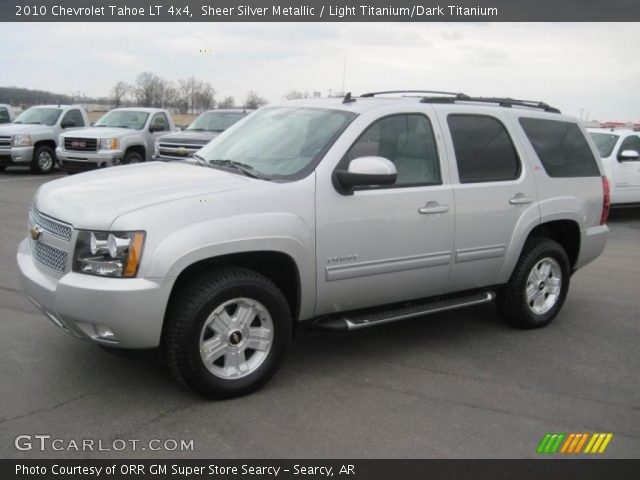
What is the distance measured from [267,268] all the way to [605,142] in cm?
1127

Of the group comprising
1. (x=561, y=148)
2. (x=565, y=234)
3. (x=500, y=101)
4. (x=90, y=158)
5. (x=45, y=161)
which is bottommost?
(x=45, y=161)

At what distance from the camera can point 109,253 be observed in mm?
3531

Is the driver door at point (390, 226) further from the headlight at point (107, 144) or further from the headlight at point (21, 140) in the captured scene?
the headlight at point (21, 140)

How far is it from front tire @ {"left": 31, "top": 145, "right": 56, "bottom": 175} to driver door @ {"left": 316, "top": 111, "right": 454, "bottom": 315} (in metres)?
14.8

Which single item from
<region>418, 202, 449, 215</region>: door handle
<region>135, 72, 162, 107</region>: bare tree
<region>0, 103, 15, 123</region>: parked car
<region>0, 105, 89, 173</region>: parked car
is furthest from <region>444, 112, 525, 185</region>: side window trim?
<region>135, 72, 162, 107</region>: bare tree

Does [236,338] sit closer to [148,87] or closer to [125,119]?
[125,119]

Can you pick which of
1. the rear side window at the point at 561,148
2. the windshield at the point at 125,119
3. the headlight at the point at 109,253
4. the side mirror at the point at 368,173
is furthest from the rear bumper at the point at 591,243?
the windshield at the point at 125,119

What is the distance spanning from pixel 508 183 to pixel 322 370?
85.7 inches

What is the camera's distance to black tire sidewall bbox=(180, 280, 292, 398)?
12.1 ft

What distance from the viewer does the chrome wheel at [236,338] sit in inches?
150

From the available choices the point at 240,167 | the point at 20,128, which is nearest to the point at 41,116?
the point at 20,128
